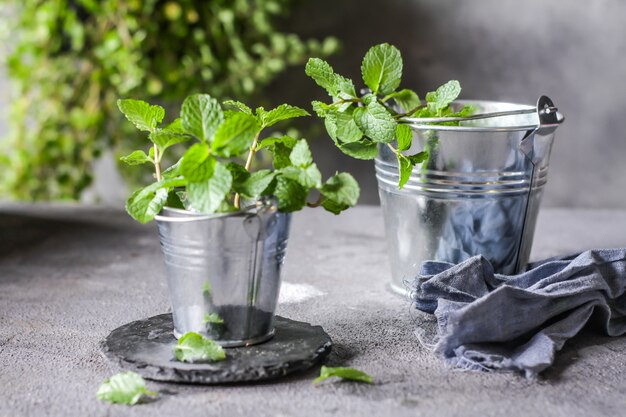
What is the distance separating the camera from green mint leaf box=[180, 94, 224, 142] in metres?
0.86

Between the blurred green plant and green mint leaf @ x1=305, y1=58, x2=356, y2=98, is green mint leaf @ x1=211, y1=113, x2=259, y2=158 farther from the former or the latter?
the blurred green plant

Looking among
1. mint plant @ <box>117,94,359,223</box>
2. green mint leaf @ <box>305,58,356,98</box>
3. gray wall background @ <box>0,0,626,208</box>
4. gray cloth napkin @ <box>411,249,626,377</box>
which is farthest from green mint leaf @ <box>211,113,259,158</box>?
gray wall background @ <box>0,0,626,208</box>

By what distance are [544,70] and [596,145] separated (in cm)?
27

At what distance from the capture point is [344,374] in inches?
32.9

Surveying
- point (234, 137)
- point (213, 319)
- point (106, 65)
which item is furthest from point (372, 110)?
point (106, 65)

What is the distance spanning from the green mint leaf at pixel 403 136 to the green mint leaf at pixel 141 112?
328 mm

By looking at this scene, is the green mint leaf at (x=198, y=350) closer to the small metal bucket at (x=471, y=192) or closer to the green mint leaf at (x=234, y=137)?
the green mint leaf at (x=234, y=137)

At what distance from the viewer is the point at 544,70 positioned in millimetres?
2207

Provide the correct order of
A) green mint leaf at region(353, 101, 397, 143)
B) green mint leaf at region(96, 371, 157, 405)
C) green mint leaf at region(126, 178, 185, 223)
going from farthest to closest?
green mint leaf at region(353, 101, 397, 143) < green mint leaf at region(126, 178, 185, 223) < green mint leaf at region(96, 371, 157, 405)

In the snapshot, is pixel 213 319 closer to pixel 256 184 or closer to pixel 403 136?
pixel 256 184

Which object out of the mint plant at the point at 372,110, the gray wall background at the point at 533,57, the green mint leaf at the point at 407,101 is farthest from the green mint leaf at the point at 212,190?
the gray wall background at the point at 533,57

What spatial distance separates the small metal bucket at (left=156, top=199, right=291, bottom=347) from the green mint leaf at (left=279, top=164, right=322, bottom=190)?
0.04 metres

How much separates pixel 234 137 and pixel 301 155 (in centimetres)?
8

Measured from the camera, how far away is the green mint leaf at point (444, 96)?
109 centimetres
